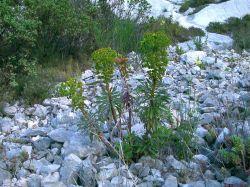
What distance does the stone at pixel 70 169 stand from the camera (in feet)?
13.2

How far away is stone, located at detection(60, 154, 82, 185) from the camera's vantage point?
13.2 feet

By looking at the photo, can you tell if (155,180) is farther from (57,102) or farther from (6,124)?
(57,102)

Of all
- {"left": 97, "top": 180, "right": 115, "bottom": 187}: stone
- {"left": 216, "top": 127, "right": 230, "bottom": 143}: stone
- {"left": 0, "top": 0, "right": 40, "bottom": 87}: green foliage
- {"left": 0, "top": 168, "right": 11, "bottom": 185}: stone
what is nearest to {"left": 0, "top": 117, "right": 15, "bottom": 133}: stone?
{"left": 0, "top": 0, "right": 40, "bottom": 87}: green foliage

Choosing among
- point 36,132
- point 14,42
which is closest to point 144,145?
point 36,132

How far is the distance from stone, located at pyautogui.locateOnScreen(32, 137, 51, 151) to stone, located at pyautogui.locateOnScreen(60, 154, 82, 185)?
597mm

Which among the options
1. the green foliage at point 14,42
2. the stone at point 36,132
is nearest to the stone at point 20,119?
the stone at point 36,132

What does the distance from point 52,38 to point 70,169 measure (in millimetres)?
4605

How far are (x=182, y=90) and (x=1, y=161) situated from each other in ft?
9.48

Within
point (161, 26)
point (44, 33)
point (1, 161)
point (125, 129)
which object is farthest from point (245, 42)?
point (1, 161)

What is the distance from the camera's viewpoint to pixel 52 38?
8359 millimetres

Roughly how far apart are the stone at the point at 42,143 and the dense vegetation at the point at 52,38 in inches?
62.3

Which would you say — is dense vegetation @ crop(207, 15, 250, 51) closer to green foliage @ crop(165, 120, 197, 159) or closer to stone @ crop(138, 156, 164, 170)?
green foliage @ crop(165, 120, 197, 159)

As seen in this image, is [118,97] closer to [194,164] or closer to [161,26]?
[194,164]

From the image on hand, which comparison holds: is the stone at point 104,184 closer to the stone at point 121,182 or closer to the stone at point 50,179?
the stone at point 121,182
